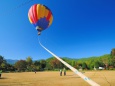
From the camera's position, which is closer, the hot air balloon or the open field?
the open field

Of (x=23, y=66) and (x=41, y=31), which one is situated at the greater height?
(x=23, y=66)

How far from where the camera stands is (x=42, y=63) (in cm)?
12938

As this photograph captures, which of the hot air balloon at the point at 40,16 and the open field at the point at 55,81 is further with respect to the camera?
the hot air balloon at the point at 40,16

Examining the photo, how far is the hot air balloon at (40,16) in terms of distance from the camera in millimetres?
20656

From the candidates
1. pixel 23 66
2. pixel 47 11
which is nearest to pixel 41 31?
pixel 47 11

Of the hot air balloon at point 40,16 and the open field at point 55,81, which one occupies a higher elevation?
the hot air balloon at point 40,16

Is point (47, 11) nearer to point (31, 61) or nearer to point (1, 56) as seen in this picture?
point (1, 56)

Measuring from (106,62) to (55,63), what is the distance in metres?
31.2

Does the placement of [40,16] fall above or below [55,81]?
above

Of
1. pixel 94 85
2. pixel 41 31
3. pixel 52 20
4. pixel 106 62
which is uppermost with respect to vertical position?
pixel 106 62

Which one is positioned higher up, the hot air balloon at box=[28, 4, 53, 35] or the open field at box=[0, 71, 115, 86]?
the hot air balloon at box=[28, 4, 53, 35]

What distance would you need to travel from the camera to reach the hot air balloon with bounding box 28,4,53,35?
2066 centimetres

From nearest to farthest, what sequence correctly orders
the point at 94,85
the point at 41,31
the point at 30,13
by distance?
the point at 94,85 → the point at 41,31 → the point at 30,13

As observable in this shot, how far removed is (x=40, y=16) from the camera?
20.9 metres
